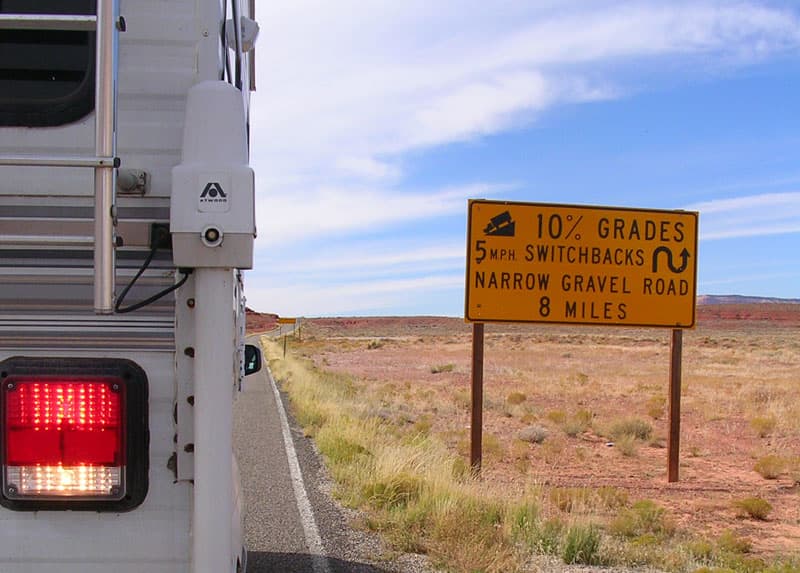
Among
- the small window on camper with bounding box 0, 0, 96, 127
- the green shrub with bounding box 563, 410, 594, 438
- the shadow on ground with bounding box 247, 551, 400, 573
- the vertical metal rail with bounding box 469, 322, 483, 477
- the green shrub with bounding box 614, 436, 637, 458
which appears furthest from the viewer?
the green shrub with bounding box 563, 410, 594, 438

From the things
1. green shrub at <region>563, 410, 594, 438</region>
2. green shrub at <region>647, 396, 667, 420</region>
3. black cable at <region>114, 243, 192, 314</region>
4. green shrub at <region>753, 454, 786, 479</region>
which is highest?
black cable at <region>114, 243, 192, 314</region>

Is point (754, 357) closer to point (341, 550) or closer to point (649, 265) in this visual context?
point (649, 265)

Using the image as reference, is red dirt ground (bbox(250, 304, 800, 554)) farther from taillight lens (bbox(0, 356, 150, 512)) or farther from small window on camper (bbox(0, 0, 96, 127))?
small window on camper (bbox(0, 0, 96, 127))

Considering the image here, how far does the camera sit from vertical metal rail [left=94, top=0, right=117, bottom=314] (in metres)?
1.82

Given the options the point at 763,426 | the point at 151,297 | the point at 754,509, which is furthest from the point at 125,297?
the point at 763,426

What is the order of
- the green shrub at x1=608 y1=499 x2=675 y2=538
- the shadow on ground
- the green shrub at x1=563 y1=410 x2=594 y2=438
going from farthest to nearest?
the green shrub at x1=563 y1=410 x2=594 y2=438 → the green shrub at x1=608 y1=499 x2=675 y2=538 → the shadow on ground

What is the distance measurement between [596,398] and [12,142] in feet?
71.0

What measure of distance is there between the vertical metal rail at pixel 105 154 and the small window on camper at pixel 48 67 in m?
0.28

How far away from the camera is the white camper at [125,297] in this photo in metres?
1.98

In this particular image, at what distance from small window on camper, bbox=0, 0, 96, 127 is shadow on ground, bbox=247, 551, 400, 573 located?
13.3 ft

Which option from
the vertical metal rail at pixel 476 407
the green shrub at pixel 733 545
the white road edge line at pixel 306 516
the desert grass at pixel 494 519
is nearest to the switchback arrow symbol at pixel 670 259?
the vertical metal rail at pixel 476 407

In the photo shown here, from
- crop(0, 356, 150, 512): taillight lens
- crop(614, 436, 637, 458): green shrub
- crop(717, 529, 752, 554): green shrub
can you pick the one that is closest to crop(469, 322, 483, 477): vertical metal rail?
crop(717, 529, 752, 554): green shrub

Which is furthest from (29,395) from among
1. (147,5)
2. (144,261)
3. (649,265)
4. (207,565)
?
(649,265)

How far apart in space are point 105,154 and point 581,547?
502cm
